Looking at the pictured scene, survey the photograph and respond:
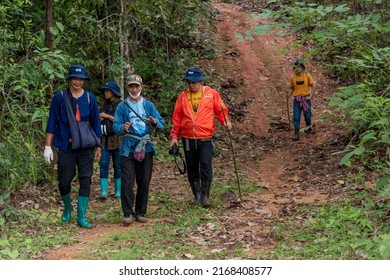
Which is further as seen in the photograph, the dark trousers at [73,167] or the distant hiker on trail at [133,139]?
the distant hiker on trail at [133,139]

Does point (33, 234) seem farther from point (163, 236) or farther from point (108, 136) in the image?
point (108, 136)

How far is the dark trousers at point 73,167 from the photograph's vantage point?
746cm

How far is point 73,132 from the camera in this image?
7.36m

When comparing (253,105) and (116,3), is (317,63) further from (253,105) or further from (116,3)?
(116,3)

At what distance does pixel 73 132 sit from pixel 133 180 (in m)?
1.10

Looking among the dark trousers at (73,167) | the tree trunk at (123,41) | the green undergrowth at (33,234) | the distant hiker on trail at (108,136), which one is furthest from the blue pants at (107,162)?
the tree trunk at (123,41)

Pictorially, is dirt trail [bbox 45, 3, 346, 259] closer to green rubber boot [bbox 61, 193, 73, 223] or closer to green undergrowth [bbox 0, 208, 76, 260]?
green undergrowth [bbox 0, 208, 76, 260]

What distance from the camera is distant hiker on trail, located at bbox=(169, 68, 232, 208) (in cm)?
852

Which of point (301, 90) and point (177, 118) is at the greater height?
point (301, 90)

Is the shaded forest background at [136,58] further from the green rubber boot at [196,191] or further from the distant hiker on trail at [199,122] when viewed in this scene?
the green rubber boot at [196,191]

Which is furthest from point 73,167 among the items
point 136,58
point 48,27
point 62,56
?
point 136,58

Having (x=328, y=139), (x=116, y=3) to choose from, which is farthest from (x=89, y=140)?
(x=328, y=139)

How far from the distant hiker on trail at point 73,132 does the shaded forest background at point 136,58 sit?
0.83 m

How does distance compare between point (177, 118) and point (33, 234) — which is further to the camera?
point (177, 118)
